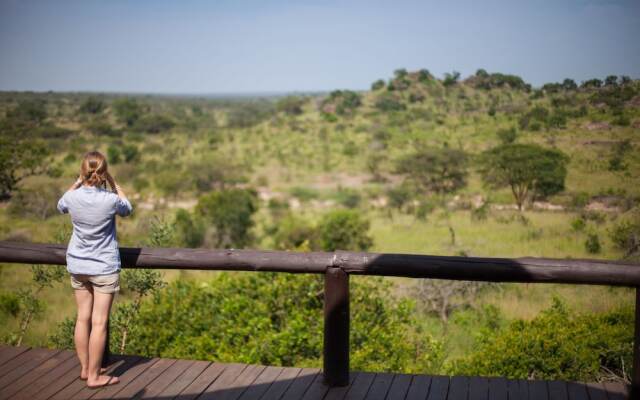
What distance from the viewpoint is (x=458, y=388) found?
346 cm

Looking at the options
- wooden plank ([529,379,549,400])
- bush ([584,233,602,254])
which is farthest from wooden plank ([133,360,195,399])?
bush ([584,233,602,254])

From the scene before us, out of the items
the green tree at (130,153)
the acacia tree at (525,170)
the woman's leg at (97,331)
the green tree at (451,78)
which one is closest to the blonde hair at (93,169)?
the woman's leg at (97,331)

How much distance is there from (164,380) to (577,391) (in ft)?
7.80

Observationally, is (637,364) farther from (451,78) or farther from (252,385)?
(451,78)

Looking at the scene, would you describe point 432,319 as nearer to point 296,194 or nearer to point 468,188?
point 468,188

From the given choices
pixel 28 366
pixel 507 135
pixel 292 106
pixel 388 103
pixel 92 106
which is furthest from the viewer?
pixel 292 106

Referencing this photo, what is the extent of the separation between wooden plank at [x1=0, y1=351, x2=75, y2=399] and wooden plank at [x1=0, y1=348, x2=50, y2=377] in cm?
11

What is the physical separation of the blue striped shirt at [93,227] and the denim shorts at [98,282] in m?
0.03

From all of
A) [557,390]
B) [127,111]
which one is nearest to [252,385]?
[557,390]

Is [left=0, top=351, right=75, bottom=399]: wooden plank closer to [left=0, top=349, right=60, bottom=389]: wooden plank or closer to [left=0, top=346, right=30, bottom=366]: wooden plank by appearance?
[left=0, top=349, right=60, bottom=389]: wooden plank

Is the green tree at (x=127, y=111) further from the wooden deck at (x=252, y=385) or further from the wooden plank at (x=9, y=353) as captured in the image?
the wooden deck at (x=252, y=385)

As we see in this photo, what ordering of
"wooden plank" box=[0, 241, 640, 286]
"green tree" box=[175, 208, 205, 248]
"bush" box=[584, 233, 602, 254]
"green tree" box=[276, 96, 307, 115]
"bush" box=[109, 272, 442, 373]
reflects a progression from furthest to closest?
"green tree" box=[276, 96, 307, 115]
"green tree" box=[175, 208, 205, 248]
"bush" box=[584, 233, 602, 254]
"bush" box=[109, 272, 442, 373]
"wooden plank" box=[0, 241, 640, 286]

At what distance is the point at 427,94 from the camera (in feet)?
126

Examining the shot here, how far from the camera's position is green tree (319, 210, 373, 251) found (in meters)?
18.2
